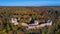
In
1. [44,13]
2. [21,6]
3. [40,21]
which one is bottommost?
[40,21]

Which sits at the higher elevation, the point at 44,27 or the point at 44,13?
the point at 44,13

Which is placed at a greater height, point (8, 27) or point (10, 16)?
point (10, 16)

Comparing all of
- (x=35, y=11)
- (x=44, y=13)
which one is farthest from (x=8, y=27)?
(x=44, y=13)

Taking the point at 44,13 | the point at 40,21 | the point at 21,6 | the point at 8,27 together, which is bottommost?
the point at 8,27

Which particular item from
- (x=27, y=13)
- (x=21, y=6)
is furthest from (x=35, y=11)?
(x=21, y=6)

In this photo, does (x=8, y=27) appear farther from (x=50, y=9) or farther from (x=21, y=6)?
(x=50, y=9)

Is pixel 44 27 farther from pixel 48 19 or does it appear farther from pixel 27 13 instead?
pixel 27 13
